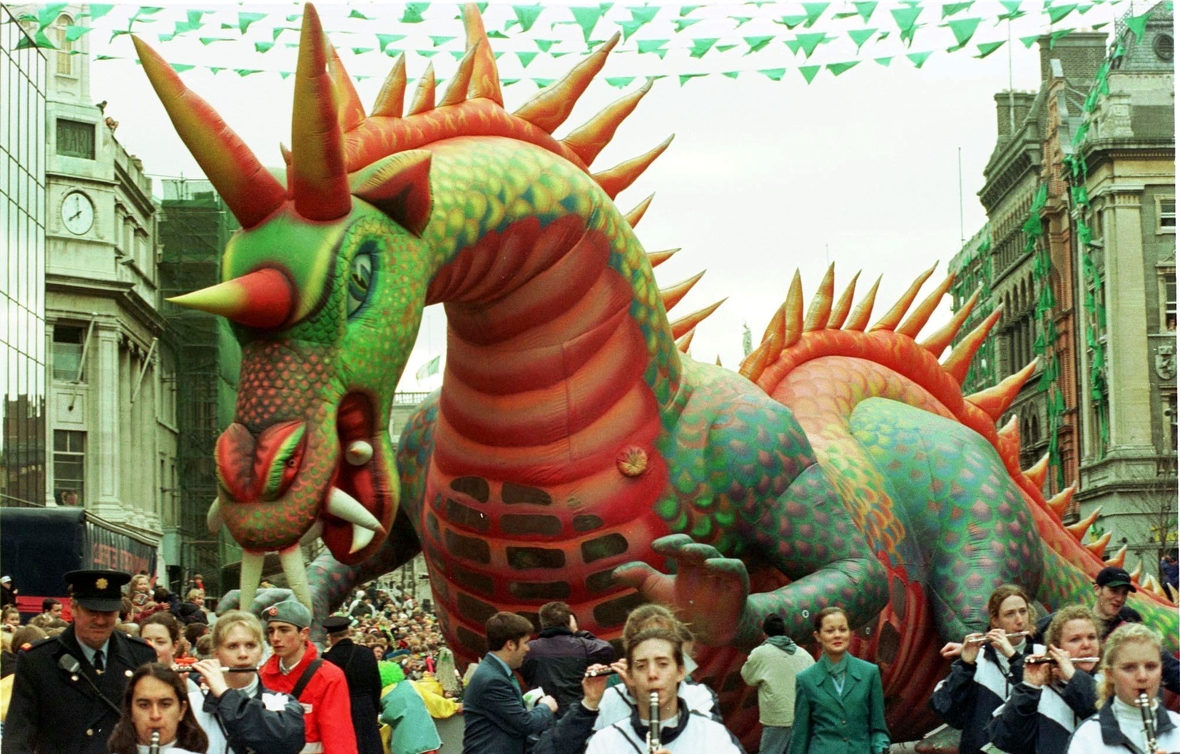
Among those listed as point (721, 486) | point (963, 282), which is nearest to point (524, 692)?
point (721, 486)

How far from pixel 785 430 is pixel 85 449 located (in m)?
40.7

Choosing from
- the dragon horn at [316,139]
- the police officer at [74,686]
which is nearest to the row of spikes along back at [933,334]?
the dragon horn at [316,139]

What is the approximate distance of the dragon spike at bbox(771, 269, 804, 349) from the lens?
33.3ft

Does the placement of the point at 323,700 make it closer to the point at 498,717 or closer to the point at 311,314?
the point at 498,717

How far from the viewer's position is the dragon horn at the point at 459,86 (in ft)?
26.4

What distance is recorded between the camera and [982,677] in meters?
7.68

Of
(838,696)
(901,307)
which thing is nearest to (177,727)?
Result: (838,696)

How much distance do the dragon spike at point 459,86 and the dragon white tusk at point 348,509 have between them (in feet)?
6.02

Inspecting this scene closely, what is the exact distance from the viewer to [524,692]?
8391 mm

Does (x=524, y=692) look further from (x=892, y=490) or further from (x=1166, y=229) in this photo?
(x=1166, y=229)

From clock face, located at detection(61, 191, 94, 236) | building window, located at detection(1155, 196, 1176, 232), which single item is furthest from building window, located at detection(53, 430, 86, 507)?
building window, located at detection(1155, 196, 1176, 232)

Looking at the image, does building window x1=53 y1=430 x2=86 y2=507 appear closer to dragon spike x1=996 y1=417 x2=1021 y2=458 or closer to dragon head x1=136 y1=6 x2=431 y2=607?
dragon spike x1=996 y1=417 x2=1021 y2=458

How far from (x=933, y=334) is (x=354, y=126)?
15.0ft

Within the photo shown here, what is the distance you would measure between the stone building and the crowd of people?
37.5m
